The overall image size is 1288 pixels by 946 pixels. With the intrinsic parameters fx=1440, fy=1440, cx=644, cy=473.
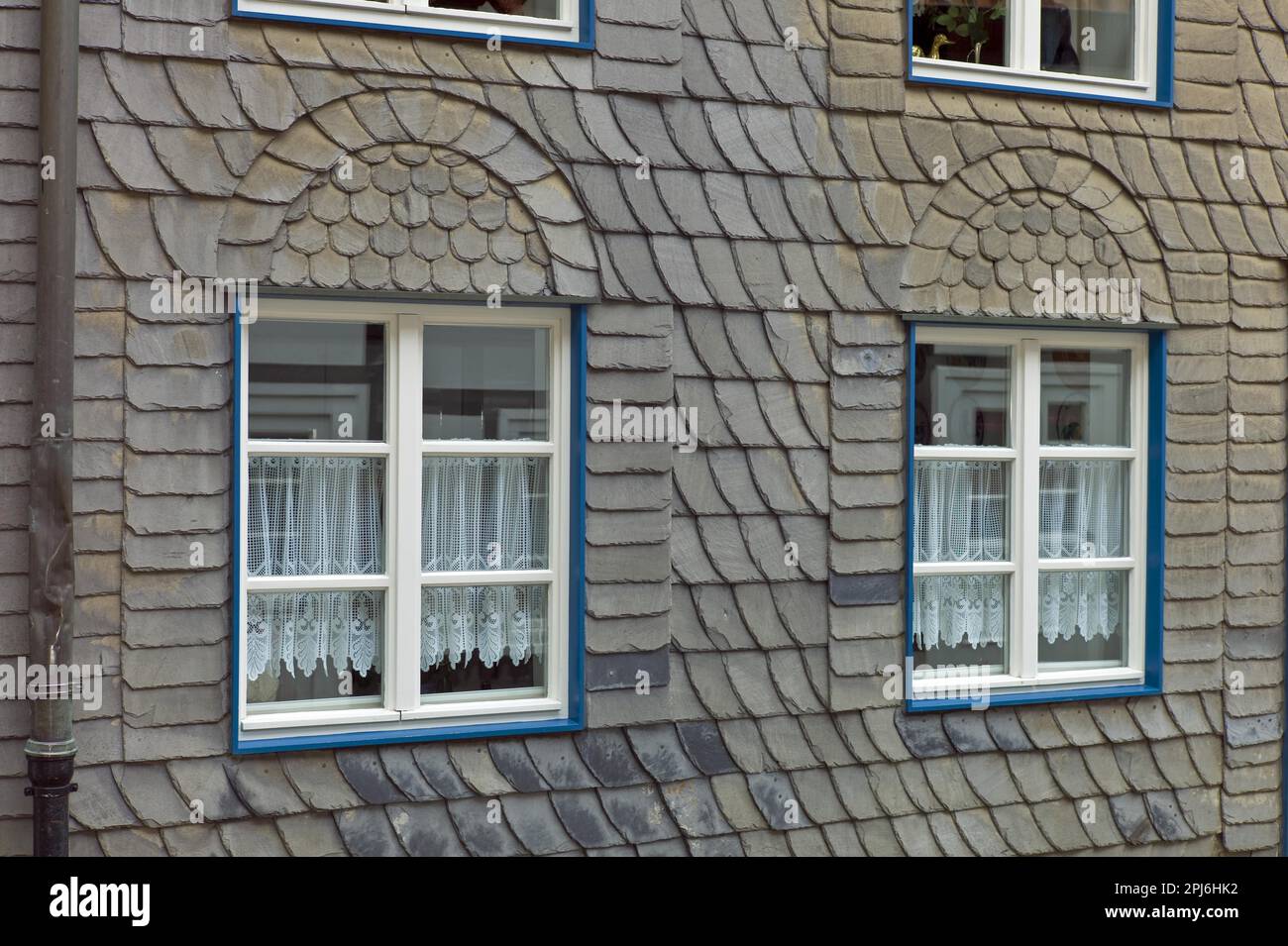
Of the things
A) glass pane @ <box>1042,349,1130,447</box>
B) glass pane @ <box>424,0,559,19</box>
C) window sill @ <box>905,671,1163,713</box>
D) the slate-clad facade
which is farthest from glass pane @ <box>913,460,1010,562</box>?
glass pane @ <box>424,0,559,19</box>

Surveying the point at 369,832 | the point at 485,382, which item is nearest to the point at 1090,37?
the point at 485,382

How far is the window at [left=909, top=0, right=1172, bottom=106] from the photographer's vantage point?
6.20m

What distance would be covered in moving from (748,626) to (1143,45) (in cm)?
323

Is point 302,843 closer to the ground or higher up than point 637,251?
closer to the ground

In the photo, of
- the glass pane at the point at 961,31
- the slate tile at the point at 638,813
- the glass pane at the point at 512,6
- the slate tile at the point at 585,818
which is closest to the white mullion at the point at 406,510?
the slate tile at the point at 585,818

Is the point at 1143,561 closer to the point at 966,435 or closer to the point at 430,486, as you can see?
the point at 966,435

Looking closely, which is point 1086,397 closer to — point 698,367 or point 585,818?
point 698,367

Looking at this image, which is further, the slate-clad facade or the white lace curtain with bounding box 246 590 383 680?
the white lace curtain with bounding box 246 590 383 680

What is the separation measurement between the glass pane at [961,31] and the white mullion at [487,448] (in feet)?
7.81

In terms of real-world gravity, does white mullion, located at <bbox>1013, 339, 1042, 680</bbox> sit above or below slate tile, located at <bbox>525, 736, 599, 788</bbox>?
above

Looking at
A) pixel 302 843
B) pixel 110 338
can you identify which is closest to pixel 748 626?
pixel 302 843

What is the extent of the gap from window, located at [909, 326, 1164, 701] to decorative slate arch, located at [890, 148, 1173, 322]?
175 mm

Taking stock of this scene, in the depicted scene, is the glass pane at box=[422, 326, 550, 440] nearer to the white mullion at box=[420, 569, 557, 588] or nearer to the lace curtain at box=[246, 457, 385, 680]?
the lace curtain at box=[246, 457, 385, 680]
